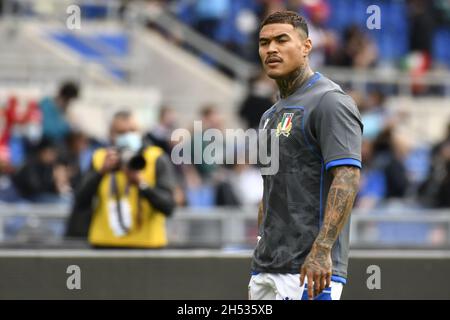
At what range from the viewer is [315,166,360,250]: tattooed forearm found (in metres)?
6.74

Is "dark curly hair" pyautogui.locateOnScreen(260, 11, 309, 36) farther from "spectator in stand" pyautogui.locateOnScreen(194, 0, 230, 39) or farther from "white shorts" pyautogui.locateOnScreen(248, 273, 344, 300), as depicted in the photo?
"spectator in stand" pyautogui.locateOnScreen(194, 0, 230, 39)

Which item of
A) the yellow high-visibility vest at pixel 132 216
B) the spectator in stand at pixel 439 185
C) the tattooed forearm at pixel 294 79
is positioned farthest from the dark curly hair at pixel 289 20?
the spectator in stand at pixel 439 185

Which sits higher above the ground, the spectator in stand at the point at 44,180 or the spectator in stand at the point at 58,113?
the spectator in stand at the point at 58,113

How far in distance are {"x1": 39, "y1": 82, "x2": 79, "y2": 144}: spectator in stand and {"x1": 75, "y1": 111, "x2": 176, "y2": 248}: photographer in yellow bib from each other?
595 cm

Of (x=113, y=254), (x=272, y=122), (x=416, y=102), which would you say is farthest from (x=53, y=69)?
(x=272, y=122)

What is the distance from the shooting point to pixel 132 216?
10.6 metres

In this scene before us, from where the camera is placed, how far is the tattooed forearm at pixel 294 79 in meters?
7.17

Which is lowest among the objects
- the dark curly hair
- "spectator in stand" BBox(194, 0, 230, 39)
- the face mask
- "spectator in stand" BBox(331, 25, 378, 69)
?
the face mask

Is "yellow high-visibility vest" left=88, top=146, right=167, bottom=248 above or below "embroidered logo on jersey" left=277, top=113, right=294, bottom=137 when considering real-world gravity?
below

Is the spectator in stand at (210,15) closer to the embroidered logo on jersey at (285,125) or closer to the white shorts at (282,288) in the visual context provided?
the embroidered logo on jersey at (285,125)

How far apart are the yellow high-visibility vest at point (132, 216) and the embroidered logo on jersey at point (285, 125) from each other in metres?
3.64

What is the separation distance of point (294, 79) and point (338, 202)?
824 millimetres

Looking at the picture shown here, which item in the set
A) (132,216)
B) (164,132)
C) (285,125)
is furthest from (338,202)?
(164,132)

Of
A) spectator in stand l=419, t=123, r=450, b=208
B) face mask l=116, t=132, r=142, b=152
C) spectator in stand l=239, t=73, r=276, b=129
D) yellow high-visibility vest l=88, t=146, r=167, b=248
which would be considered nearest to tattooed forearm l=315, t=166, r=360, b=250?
yellow high-visibility vest l=88, t=146, r=167, b=248
